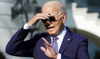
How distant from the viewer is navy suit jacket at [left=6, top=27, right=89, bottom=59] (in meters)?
2.29

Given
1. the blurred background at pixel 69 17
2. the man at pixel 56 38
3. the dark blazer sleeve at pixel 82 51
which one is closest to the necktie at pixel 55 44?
the man at pixel 56 38

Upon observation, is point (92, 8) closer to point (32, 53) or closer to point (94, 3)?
point (94, 3)

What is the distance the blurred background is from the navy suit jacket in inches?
130

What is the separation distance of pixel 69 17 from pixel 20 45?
4.42 m

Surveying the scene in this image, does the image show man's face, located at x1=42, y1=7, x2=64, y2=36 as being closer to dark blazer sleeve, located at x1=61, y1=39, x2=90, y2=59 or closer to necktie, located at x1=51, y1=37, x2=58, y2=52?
necktie, located at x1=51, y1=37, x2=58, y2=52

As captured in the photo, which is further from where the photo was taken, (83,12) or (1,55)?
(83,12)

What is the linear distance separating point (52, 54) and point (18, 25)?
13.5 feet

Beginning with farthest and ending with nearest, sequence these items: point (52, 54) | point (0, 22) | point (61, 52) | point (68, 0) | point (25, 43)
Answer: point (68, 0) → point (0, 22) → point (25, 43) → point (61, 52) → point (52, 54)

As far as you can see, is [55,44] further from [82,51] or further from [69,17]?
[69,17]

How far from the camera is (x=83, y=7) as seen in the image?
6.95 metres

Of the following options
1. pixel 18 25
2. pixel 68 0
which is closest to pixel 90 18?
pixel 68 0

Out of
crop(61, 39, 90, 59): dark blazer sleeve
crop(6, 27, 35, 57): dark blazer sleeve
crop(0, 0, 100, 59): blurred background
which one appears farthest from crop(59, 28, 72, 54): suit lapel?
crop(0, 0, 100, 59): blurred background

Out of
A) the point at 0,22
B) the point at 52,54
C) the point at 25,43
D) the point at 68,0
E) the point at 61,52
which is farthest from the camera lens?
the point at 68,0

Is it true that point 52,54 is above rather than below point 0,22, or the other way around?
above
